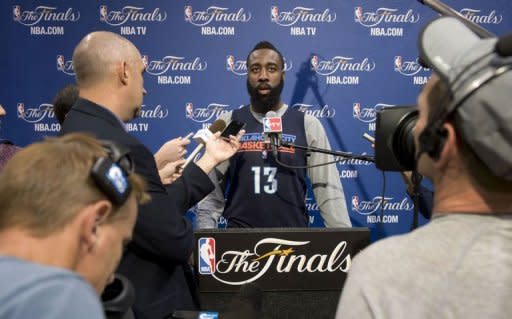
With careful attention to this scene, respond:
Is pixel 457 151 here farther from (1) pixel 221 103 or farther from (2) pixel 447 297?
(1) pixel 221 103

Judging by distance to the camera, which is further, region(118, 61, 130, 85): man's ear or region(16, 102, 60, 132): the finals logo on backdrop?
region(16, 102, 60, 132): the finals logo on backdrop

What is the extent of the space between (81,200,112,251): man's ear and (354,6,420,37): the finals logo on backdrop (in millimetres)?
3029

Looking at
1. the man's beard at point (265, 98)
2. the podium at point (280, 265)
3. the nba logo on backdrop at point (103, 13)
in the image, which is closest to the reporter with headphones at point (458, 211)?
the podium at point (280, 265)

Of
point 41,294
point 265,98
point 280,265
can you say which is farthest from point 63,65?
point 41,294

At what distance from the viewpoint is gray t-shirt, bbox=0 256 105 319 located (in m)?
0.50

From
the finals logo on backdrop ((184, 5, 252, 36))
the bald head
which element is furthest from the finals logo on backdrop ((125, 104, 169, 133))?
the bald head

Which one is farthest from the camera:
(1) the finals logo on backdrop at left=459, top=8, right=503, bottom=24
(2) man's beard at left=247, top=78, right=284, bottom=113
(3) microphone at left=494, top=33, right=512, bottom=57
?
(1) the finals logo on backdrop at left=459, top=8, right=503, bottom=24

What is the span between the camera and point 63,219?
638 millimetres

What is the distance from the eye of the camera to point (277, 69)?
2.72 meters

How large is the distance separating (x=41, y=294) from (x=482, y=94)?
58 centimetres

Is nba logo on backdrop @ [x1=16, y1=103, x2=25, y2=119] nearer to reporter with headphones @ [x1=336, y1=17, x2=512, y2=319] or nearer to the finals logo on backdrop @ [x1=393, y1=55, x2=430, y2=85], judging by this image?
the finals logo on backdrop @ [x1=393, y1=55, x2=430, y2=85]

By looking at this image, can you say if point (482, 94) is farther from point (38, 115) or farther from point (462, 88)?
point (38, 115)

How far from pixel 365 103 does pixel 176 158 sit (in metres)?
1.89

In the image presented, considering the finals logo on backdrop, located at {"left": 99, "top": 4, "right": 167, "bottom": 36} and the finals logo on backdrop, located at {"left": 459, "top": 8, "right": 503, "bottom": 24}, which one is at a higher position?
the finals logo on backdrop, located at {"left": 459, "top": 8, "right": 503, "bottom": 24}
